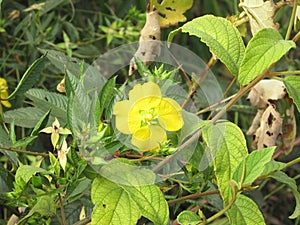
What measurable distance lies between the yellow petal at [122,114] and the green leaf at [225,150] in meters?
0.09

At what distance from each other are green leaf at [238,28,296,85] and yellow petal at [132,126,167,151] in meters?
0.10

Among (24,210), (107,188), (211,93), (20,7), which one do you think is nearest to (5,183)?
(24,210)

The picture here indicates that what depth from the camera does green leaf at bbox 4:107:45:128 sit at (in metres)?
0.87

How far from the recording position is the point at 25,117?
0.88 m

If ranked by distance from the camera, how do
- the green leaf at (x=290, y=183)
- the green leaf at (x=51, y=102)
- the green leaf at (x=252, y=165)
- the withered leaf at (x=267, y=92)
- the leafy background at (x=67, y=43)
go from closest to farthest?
the green leaf at (x=252, y=165) < the green leaf at (x=290, y=183) < the green leaf at (x=51, y=102) < the withered leaf at (x=267, y=92) < the leafy background at (x=67, y=43)

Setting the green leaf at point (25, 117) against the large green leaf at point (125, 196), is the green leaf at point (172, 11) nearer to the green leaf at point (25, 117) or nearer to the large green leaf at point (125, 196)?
the green leaf at point (25, 117)

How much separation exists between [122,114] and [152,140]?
4cm

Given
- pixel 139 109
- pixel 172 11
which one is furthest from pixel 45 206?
pixel 172 11

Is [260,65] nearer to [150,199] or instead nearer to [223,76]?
[150,199]

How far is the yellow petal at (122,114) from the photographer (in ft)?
2.09

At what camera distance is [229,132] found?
0.68 m

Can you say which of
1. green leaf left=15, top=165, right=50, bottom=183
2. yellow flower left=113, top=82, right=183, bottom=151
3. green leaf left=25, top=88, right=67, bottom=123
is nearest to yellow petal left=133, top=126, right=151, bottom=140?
yellow flower left=113, top=82, right=183, bottom=151

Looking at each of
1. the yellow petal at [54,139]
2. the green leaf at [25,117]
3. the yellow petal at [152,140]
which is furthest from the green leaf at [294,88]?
the green leaf at [25,117]

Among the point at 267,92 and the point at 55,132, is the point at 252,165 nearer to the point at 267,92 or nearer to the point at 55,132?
the point at 55,132
